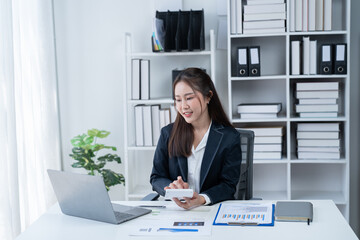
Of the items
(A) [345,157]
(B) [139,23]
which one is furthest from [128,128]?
(A) [345,157]

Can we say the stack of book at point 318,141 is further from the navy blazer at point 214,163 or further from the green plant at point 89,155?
the green plant at point 89,155

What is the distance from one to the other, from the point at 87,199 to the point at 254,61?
6.45 ft

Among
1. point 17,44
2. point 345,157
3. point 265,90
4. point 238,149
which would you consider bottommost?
point 345,157

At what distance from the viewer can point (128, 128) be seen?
3.91m

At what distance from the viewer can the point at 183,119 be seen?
2.48 m

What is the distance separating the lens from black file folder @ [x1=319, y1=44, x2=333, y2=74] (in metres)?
3.36

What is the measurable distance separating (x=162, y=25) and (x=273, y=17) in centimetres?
81

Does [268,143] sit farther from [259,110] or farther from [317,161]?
[317,161]

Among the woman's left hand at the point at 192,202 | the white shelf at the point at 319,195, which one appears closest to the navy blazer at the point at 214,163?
the woman's left hand at the point at 192,202

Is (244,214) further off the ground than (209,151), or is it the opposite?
(209,151)

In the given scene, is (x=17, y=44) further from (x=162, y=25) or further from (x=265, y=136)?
(x=265, y=136)

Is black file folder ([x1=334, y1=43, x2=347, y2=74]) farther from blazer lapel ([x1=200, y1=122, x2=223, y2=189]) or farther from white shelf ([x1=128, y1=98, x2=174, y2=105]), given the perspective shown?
blazer lapel ([x1=200, y1=122, x2=223, y2=189])

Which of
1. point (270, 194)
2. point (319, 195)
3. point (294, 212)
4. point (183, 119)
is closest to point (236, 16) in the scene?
point (183, 119)

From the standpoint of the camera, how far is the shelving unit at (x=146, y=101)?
11.9 ft
